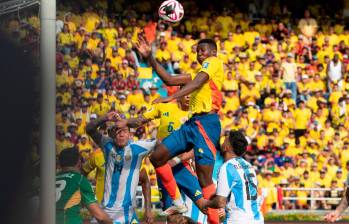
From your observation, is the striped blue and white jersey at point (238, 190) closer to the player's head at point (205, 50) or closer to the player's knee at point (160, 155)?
the player's knee at point (160, 155)

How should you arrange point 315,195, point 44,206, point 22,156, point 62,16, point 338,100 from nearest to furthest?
point 22,156 < point 44,206 < point 62,16 < point 315,195 < point 338,100

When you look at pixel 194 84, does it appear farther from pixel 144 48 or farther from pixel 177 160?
pixel 177 160

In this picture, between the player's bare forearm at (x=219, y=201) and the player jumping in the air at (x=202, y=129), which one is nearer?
the player's bare forearm at (x=219, y=201)

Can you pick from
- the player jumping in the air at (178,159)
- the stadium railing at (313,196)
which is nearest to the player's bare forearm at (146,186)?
the player jumping in the air at (178,159)

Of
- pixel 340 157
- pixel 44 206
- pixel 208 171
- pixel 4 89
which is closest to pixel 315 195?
pixel 340 157

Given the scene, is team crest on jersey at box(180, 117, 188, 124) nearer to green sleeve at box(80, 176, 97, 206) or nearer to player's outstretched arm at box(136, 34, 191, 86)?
player's outstretched arm at box(136, 34, 191, 86)

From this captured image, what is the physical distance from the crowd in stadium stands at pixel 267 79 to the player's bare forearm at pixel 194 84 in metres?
7.00

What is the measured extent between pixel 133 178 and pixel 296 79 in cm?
1225

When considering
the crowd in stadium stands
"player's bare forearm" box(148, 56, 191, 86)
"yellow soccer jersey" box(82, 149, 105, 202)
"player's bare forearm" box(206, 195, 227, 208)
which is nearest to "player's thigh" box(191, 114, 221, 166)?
"player's bare forearm" box(148, 56, 191, 86)

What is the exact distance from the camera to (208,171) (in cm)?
988

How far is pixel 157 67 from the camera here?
952 centimetres

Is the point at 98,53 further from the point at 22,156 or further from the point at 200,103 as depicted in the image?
the point at 22,156

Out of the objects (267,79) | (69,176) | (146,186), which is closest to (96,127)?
(146,186)

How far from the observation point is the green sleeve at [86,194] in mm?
8055
